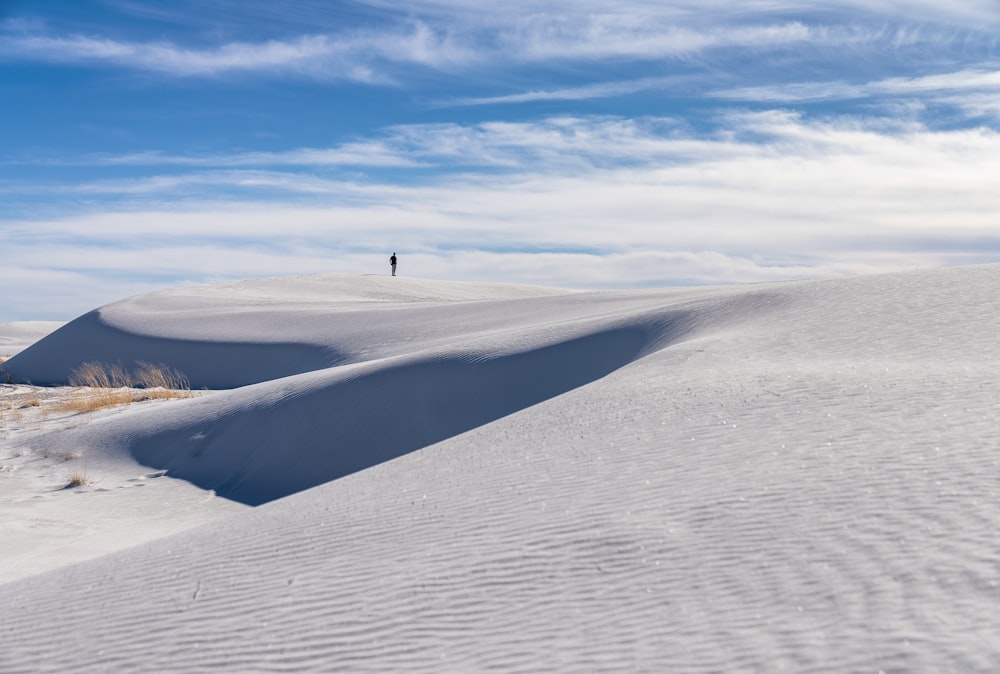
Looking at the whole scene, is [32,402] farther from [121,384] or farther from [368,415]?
[368,415]

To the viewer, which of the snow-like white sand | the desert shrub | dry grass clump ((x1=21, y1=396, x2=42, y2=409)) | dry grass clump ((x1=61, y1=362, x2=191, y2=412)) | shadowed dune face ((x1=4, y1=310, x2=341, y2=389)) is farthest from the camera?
the desert shrub

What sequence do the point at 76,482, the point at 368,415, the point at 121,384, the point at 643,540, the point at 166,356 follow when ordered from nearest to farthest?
1. the point at 643,540
2. the point at 76,482
3. the point at 368,415
4. the point at 121,384
5. the point at 166,356

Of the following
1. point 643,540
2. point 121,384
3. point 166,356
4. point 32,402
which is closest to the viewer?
point 643,540

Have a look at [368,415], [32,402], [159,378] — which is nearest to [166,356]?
[159,378]

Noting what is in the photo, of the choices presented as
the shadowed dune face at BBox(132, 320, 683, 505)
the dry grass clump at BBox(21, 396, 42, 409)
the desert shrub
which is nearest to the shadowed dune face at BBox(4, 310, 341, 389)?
the desert shrub

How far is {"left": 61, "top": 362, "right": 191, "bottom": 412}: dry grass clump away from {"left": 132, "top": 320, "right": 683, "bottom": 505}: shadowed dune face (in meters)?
4.17

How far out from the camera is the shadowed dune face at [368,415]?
379 inches

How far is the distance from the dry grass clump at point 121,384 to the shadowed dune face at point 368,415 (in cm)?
417

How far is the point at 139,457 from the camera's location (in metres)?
11.0

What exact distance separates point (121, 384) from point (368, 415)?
12256 millimetres

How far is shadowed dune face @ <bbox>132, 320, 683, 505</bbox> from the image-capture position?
962cm

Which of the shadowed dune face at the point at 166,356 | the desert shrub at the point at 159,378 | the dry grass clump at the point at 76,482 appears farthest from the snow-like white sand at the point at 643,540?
the desert shrub at the point at 159,378

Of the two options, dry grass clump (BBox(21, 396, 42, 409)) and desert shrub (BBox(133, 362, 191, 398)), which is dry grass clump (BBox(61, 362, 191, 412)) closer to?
desert shrub (BBox(133, 362, 191, 398))

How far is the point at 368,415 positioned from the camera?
33.8ft
